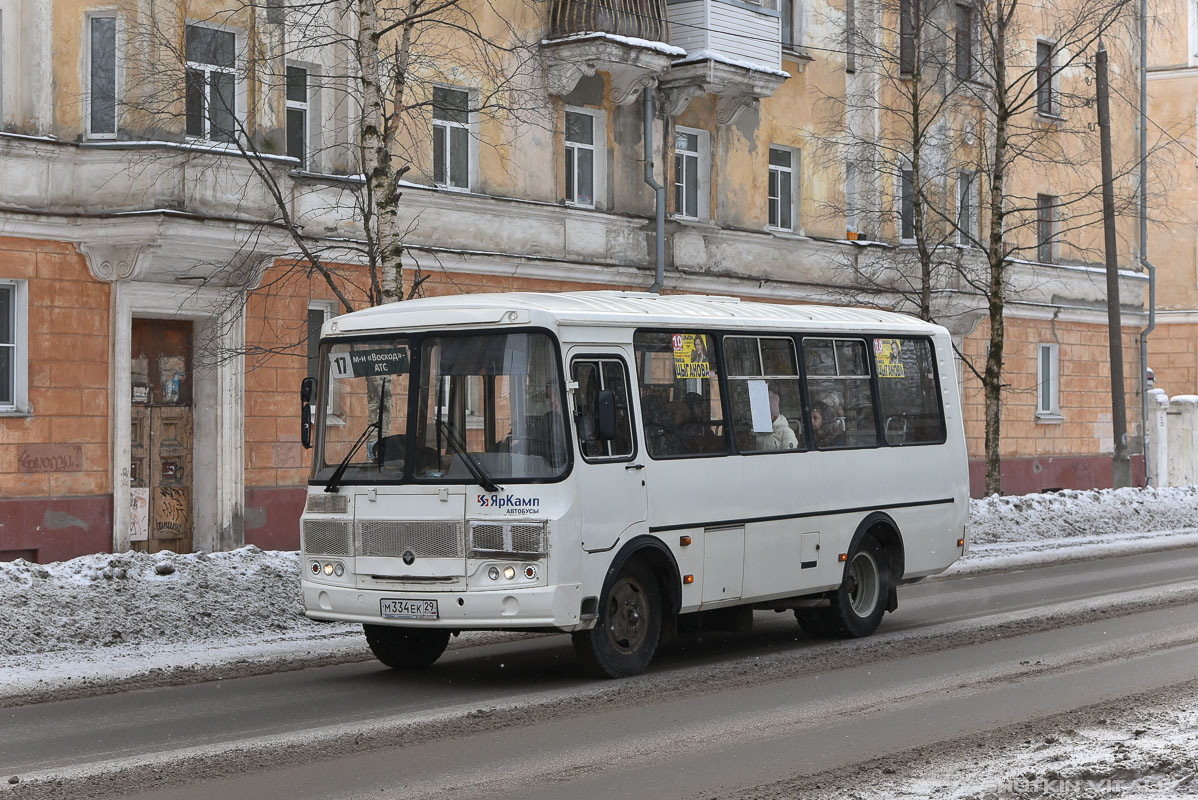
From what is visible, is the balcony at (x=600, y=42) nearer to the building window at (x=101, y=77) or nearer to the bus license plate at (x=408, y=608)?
the building window at (x=101, y=77)

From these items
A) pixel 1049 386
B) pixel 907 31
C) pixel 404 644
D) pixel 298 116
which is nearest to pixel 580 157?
pixel 298 116

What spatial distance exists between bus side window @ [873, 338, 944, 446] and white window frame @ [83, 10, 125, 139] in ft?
34.0

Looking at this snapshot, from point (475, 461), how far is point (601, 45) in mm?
15397

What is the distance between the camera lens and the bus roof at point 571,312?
11.8 meters

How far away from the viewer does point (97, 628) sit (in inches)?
551

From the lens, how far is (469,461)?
1163 cm

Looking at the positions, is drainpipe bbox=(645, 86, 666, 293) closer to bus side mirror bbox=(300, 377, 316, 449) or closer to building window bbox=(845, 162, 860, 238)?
building window bbox=(845, 162, 860, 238)

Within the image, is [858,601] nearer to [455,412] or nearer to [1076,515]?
[455,412]

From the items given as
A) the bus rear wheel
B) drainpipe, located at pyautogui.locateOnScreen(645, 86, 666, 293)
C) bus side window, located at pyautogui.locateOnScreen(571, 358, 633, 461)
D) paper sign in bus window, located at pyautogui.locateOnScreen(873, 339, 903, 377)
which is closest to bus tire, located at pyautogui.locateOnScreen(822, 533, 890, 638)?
the bus rear wheel

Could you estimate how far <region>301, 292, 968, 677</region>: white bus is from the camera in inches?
454

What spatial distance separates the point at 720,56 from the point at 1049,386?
14202mm

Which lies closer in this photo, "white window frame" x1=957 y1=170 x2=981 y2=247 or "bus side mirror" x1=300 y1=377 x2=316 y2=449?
"bus side mirror" x1=300 y1=377 x2=316 y2=449

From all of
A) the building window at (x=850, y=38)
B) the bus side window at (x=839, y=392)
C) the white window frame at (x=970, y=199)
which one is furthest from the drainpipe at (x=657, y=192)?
the bus side window at (x=839, y=392)

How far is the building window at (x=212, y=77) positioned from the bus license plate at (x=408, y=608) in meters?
10.3
